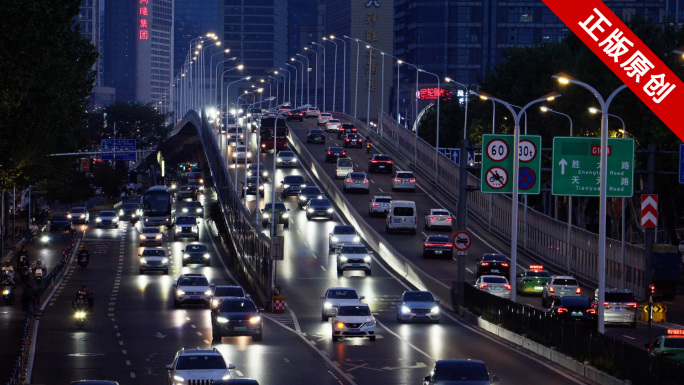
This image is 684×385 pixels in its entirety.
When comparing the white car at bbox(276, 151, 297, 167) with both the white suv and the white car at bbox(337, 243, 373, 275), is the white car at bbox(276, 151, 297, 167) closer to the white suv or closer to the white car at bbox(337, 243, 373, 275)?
the white car at bbox(337, 243, 373, 275)

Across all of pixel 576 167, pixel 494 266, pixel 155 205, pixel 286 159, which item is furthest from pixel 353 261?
pixel 286 159

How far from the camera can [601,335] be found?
31.8 metres

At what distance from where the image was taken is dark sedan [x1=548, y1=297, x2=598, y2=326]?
44.4m

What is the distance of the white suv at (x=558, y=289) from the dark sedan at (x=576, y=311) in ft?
33.8

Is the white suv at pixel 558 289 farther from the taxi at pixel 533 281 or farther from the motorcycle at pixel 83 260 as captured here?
the motorcycle at pixel 83 260

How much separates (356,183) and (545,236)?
73.9 feet

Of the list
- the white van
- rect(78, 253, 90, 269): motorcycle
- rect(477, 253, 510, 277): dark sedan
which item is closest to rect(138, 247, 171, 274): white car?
rect(78, 253, 90, 269): motorcycle

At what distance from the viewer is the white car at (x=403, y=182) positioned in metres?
95.4

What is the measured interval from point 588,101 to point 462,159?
34.0 meters

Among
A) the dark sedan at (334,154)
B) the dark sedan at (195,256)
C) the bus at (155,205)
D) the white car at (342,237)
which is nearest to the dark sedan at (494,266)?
the white car at (342,237)

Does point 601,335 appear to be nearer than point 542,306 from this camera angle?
Yes

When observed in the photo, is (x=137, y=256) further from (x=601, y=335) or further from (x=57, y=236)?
(x=601, y=335)

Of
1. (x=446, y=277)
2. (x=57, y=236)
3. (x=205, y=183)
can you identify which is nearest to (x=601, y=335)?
(x=446, y=277)

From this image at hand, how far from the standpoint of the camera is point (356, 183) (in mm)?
93438
